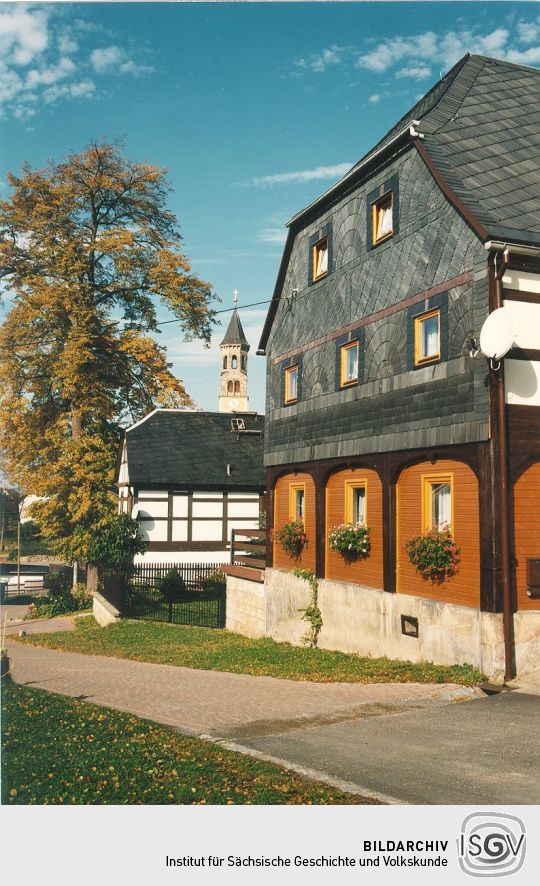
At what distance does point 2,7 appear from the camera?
733 cm

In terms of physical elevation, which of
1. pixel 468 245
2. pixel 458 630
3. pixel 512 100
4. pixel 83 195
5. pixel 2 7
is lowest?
pixel 458 630

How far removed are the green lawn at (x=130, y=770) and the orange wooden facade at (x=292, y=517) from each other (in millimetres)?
8969

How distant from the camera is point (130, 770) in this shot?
6.75 meters

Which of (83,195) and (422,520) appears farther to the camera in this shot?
(83,195)

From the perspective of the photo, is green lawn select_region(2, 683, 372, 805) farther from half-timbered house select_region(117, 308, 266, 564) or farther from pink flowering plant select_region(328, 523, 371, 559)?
half-timbered house select_region(117, 308, 266, 564)

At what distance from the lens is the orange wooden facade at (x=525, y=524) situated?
35.9ft

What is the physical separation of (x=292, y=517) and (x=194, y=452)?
48.3 feet

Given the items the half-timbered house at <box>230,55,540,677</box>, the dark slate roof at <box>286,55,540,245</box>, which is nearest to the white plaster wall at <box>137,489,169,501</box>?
the half-timbered house at <box>230,55,540,677</box>

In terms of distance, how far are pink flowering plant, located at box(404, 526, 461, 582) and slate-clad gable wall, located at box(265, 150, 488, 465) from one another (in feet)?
4.96

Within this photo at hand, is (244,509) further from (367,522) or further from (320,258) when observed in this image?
(367,522)

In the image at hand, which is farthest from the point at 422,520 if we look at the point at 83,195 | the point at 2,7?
the point at 83,195
